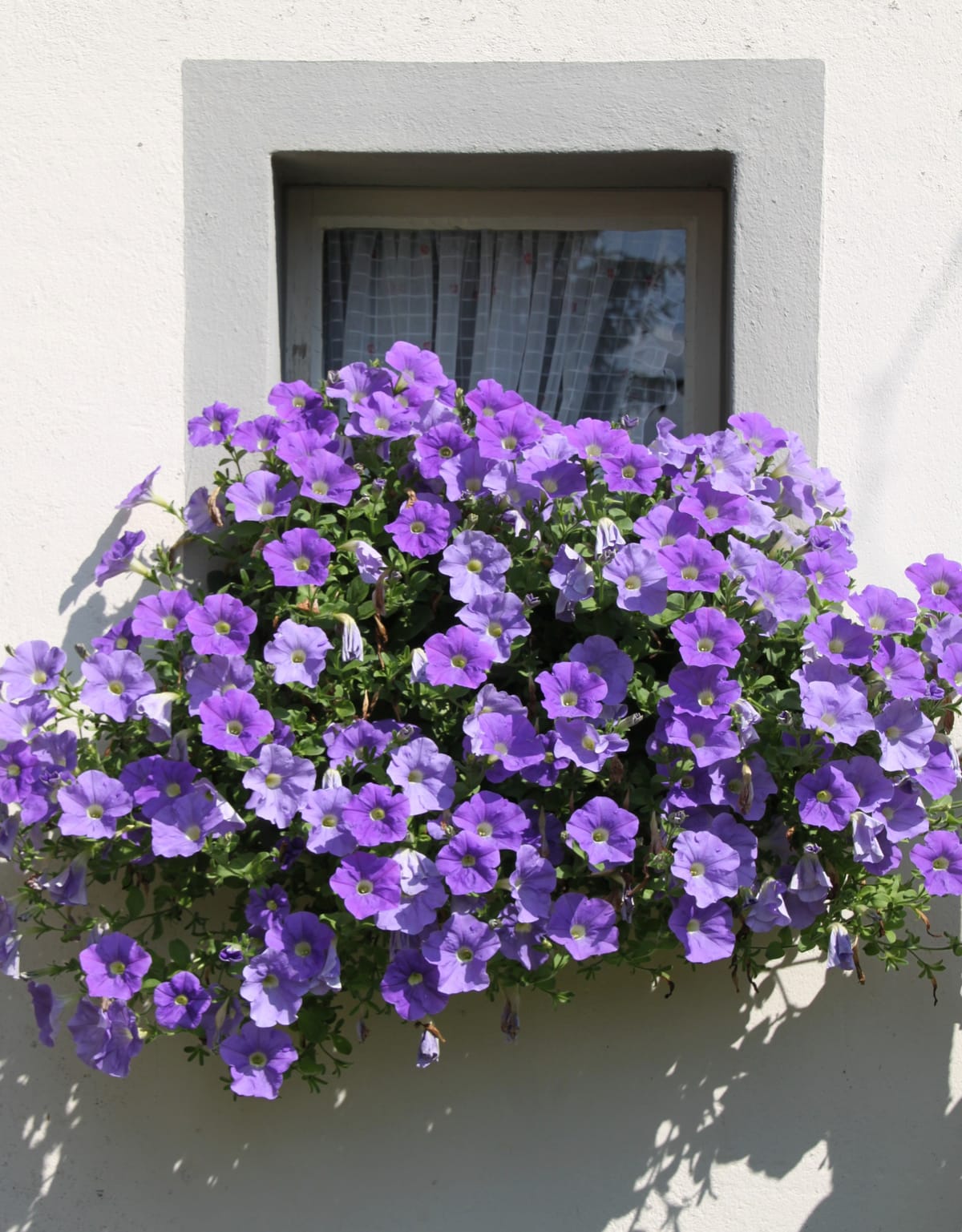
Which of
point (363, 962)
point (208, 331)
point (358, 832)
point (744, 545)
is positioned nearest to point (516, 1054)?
point (363, 962)

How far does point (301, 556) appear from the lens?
2.48 meters

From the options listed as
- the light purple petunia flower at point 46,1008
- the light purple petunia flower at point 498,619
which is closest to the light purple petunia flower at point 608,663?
the light purple petunia flower at point 498,619

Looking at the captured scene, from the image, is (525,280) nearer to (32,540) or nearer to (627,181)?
(627,181)

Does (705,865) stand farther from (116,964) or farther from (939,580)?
(116,964)

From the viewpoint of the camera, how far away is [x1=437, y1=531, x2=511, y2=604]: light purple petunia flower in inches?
96.0

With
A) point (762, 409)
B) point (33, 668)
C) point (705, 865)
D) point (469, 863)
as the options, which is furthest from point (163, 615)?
point (762, 409)

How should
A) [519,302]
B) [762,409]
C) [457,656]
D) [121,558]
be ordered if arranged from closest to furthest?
[457,656] → [121,558] → [762,409] → [519,302]

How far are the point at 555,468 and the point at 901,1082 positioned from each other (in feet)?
4.66

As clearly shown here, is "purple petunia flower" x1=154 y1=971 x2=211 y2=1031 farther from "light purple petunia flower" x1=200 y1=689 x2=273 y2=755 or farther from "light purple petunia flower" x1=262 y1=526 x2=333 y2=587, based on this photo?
"light purple petunia flower" x1=262 y1=526 x2=333 y2=587

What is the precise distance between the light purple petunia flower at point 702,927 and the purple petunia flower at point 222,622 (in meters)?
0.89

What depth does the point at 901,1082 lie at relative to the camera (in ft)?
8.93

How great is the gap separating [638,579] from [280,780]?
0.72 meters

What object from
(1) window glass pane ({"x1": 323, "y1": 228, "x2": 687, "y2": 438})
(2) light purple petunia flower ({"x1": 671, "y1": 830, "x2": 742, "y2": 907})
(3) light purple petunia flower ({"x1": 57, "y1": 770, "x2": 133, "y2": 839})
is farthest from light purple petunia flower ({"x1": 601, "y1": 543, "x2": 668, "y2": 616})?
(3) light purple petunia flower ({"x1": 57, "y1": 770, "x2": 133, "y2": 839})

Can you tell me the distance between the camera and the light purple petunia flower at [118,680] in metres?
2.44
